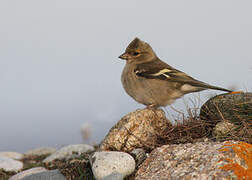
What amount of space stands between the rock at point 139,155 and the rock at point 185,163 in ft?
0.93

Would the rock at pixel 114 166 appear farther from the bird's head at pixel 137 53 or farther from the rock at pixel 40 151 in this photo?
the rock at pixel 40 151

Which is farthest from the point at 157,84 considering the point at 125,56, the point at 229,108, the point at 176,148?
the point at 176,148

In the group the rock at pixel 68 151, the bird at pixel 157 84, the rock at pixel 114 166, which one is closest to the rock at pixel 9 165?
the rock at pixel 68 151

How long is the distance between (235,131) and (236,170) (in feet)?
6.19

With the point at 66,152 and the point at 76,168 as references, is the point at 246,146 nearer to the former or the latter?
the point at 76,168

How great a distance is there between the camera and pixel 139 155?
688cm

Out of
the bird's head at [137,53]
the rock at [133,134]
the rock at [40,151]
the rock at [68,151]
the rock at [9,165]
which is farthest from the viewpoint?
the rock at [40,151]

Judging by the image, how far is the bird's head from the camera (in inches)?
348

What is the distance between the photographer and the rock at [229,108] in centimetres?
719

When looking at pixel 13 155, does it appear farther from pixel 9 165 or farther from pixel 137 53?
pixel 137 53

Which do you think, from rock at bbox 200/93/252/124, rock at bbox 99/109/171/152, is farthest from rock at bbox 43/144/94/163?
rock at bbox 200/93/252/124

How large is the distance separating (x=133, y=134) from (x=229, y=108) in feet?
7.64

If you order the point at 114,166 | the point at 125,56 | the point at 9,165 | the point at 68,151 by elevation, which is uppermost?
the point at 125,56

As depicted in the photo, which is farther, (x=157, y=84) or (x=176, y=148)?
(x=157, y=84)
